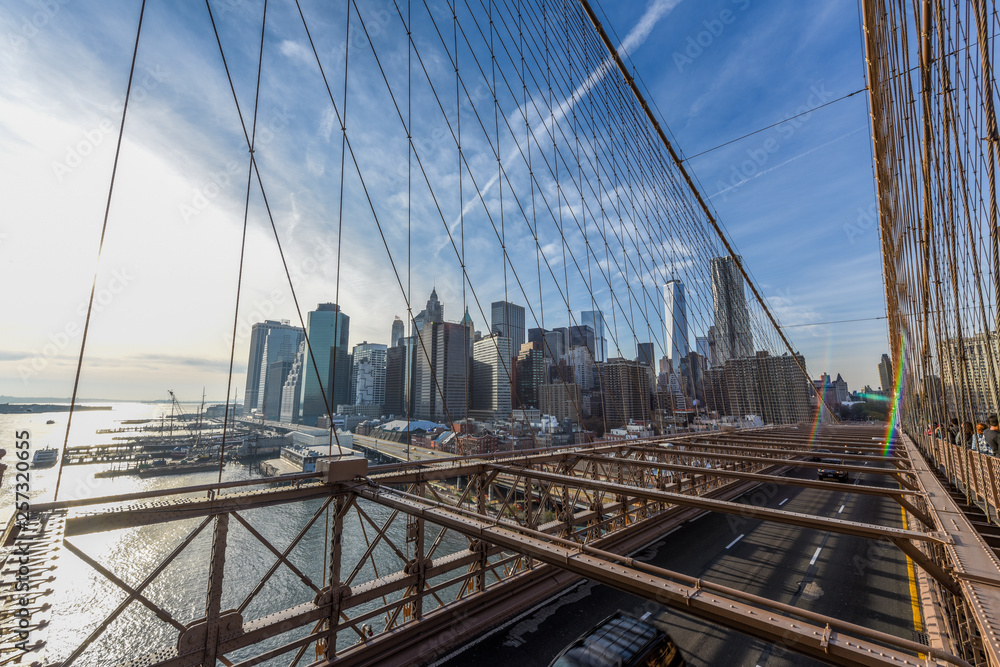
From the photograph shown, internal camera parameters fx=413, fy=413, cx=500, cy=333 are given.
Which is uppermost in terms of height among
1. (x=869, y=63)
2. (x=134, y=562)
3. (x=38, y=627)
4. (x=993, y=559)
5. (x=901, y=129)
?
(x=869, y=63)

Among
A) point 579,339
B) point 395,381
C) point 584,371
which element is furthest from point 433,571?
point 395,381

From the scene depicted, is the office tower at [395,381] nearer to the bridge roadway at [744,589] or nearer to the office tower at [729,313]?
the bridge roadway at [744,589]

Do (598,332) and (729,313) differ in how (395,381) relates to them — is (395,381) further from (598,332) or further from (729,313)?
(729,313)

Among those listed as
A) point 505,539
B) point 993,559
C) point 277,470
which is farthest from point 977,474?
point 277,470

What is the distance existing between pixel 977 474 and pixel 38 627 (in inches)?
491

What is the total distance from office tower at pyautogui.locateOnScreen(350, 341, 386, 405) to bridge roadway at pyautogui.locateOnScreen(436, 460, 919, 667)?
2430cm

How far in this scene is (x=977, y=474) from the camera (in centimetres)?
747

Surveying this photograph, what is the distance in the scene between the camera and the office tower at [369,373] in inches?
1399

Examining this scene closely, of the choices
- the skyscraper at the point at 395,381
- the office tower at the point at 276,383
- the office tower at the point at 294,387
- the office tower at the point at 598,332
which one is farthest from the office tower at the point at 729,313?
the office tower at the point at 276,383

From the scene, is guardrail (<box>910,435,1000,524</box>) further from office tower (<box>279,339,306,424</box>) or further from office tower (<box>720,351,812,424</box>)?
office tower (<box>720,351,812,424</box>)

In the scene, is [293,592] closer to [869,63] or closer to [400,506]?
[400,506]

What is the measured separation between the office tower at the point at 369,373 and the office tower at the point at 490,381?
832 centimetres

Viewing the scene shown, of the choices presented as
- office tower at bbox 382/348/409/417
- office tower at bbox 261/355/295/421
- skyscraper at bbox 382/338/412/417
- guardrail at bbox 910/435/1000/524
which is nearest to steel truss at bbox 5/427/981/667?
guardrail at bbox 910/435/1000/524

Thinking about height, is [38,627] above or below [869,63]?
below
